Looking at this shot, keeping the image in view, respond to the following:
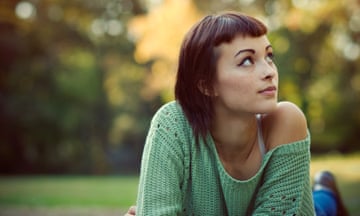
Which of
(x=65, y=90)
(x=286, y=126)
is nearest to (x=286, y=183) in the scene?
(x=286, y=126)

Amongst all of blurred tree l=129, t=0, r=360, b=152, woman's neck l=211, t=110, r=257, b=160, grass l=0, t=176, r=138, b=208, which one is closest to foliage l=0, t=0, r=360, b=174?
blurred tree l=129, t=0, r=360, b=152

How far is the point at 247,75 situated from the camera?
1.81 m

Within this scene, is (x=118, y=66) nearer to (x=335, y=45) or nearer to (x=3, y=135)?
(x=3, y=135)

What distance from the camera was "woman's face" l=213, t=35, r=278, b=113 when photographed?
1.81 metres

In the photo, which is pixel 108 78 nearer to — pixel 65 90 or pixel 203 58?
pixel 65 90

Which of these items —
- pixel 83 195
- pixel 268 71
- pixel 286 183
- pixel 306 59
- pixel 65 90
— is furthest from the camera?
pixel 65 90

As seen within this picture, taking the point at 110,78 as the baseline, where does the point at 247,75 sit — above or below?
below

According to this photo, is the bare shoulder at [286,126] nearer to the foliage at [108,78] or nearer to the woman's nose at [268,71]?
the woman's nose at [268,71]

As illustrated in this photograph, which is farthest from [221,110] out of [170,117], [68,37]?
[68,37]

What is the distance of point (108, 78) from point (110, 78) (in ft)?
0.32

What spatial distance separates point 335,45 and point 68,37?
8746 millimetres

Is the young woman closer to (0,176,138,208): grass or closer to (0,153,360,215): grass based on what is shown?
(0,153,360,215): grass

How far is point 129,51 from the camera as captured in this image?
58.0 feet

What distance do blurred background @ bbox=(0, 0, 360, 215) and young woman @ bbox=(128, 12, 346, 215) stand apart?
31.7ft
